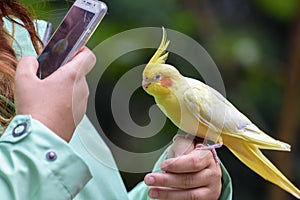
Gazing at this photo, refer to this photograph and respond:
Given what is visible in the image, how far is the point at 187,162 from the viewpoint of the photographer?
71cm

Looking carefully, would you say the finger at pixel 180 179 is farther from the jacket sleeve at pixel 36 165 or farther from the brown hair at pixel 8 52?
the brown hair at pixel 8 52

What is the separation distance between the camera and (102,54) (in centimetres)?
86

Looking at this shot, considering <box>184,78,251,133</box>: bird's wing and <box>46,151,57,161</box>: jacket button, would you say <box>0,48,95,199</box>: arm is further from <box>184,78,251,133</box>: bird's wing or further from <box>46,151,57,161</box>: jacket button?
<box>184,78,251,133</box>: bird's wing

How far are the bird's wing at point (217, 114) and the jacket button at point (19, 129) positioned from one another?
0.53 feet

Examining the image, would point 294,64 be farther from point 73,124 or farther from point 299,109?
point 73,124

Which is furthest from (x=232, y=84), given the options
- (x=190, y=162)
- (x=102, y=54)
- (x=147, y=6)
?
(x=190, y=162)

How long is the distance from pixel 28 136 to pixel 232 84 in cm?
138

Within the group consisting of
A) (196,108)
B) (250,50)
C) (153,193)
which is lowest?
(250,50)

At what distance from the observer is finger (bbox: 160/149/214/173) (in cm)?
70

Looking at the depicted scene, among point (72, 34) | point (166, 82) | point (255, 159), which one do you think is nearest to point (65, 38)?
point (72, 34)

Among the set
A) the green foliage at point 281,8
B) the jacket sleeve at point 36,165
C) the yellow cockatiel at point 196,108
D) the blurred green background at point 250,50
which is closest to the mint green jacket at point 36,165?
the jacket sleeve at point 36,165

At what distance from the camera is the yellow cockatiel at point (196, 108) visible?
69 centimetres

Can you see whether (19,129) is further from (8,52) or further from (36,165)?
(8,52)

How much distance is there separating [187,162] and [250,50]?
1.28m
